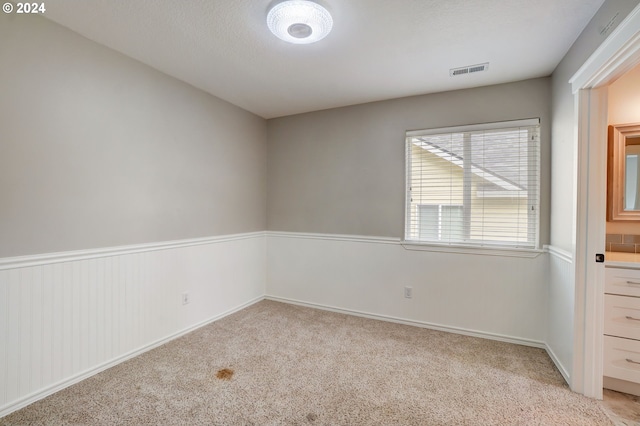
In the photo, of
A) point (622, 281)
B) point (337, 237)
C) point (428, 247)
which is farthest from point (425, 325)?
point (622, 281)

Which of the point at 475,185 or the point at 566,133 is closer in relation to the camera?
the point at 566,133

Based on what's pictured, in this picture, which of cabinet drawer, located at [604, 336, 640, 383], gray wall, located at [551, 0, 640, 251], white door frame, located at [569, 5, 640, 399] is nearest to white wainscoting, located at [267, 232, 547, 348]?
gray wall, located at [551, 0, 640, 251]

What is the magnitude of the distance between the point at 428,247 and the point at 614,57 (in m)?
1.98

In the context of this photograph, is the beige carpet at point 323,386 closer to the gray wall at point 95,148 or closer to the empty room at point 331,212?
the empty room at point 331,212

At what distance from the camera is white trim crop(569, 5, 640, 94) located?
146 cm

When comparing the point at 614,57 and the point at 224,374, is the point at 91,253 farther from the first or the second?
the point at 614,57

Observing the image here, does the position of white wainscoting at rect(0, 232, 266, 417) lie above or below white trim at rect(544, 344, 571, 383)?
above

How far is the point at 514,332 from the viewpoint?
278 cm

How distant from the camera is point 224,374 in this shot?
2186mm

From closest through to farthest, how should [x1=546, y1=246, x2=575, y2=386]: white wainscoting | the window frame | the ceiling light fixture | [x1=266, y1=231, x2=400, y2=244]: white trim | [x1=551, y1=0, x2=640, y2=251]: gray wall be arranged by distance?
the ceiling light fixture → [x1=551, y1=0, x2=640, y2=251]: gray wall → [x1=546, y1=246, x2=575, y2=386]: white wainscoting → the window frame → [x1=266, y1=231, x2=400, y2=244]: white trim

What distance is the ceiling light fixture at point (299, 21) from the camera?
68.4 inches

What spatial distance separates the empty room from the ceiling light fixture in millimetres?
16

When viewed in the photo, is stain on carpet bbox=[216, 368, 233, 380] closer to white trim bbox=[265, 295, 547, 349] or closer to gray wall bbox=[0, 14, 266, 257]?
gray wall bbox=[0, 14, 266, 257]

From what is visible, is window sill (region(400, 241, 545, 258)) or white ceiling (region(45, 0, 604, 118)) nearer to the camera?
white ceiling (region(45, 0, 604, 118))
